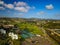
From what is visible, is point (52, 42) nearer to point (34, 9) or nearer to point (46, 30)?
point (46, 30)

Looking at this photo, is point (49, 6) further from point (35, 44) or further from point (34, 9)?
point (35, 44)

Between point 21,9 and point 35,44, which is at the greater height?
point 21,9

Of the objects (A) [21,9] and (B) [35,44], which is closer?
(B) [35,44]

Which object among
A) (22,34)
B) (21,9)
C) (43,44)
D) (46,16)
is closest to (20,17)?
(21,9)

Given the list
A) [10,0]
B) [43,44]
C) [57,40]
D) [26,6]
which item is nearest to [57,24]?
[57,40]

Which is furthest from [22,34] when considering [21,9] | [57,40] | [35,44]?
[57,40]

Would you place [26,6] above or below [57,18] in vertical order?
above

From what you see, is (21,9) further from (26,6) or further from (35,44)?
(35,44)

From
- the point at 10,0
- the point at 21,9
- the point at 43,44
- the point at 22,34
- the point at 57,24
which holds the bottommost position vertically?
the point at 43,44
